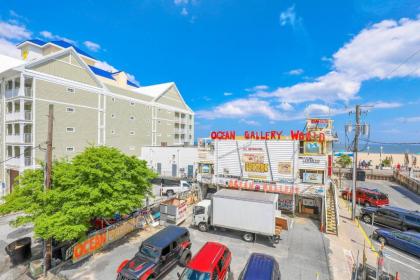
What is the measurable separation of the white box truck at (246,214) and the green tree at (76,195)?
6406 millimetres

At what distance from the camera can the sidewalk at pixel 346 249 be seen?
12.8m

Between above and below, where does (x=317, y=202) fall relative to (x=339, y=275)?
above

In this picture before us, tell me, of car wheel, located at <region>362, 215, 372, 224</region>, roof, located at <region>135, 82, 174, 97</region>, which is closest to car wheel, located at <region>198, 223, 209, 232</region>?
car wheel, located at <region>362, 215, 372, 224</region>

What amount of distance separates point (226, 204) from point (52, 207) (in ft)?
39.0

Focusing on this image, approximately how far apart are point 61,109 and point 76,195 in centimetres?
2368

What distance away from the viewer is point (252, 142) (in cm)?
2292

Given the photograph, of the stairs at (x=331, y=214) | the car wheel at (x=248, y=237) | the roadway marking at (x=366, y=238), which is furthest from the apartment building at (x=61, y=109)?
the roadway marking at (x=366, y=238)

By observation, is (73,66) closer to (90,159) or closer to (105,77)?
(105,77)

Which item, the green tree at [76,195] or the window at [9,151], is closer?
the green tree at [76,195]

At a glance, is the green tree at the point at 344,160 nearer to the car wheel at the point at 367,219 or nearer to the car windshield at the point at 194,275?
the car wheel at the point at 367,219

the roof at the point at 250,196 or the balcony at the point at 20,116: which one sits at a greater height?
the balcony at the point at 20,116

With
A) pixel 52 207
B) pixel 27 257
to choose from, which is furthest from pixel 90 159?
pixel 27 257

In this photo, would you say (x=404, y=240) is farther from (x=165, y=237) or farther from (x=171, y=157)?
(x=171, y=157)

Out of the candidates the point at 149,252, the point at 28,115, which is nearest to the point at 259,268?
the point at 149,252
